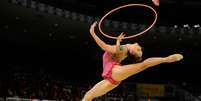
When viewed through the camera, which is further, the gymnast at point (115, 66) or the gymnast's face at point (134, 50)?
the gymnast's face at point (134, 50)

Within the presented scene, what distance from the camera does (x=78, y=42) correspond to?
104ft

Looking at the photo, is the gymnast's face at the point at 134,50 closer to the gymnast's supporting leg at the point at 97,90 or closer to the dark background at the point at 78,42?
the gymnast's supporting leg at the point at 97,90

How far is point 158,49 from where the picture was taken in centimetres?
3309

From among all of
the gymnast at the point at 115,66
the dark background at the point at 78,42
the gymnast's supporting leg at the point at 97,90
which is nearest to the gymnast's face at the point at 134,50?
the gymnast at the point at 115,66

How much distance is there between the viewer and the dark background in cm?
2714

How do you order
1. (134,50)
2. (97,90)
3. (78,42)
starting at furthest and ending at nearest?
(78,42) < (134,50) < (97,90)

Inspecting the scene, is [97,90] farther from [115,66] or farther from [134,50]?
[134,50]

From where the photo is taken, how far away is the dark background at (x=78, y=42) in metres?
27.1

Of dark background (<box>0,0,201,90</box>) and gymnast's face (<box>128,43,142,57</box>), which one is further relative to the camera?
dark background (<box>0,0,201,90</box>)

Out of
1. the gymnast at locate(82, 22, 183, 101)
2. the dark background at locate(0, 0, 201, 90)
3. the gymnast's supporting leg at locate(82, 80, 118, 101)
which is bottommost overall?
the gymnast's supporting leg at locate(82, 80, 118, 101)

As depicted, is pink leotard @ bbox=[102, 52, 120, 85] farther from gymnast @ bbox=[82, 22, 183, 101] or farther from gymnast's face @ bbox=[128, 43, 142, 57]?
gymnast's face @ bbox=[128, 43, 142, 57]

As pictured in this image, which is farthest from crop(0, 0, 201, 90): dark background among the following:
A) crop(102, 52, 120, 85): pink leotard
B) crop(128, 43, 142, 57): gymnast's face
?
crop(128, 43, 142, 57): gymnast's face

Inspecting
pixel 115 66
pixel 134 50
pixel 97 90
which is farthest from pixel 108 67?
pixel 134 50

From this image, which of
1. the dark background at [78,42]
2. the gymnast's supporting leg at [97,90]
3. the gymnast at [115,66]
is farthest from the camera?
the dark background at [78,42]
